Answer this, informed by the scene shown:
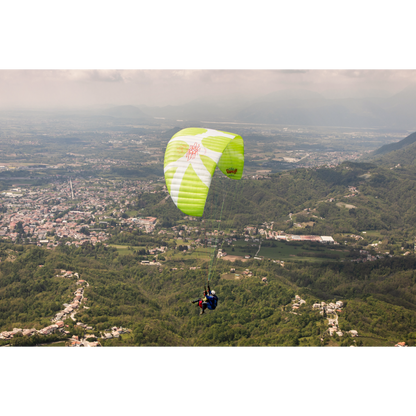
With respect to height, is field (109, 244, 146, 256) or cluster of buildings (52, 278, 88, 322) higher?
cluster of buildings (52, 278, 88, 322)

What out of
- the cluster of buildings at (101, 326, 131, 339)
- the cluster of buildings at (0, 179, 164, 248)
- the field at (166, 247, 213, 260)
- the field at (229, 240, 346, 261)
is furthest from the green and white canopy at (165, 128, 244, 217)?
the cluster of buildings at (0, 179, 164, 248)

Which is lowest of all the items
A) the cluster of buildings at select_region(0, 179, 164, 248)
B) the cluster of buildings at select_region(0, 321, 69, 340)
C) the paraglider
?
the cluster of buildings at select_region(0, 321, 69, 340)

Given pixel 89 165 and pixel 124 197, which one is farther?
pixel 89 165

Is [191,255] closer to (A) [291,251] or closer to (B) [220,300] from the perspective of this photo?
(B) [220,300]

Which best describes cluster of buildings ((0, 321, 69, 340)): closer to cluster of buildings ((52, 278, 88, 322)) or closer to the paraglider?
cluster of buildings ((52, 278, 88, 322))

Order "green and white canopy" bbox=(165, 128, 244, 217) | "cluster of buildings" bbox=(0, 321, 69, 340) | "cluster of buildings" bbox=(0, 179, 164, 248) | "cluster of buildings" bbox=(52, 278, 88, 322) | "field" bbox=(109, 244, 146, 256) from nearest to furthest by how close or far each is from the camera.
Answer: "green and white canopy" bbox=(165, 128, 244, 217) → "cluster of buildings" bbox=(0, 321, 69, 340) → "cluster of buildings" bbox=(52, 278, 88, 322) → "field" bbox=(109, 244, 146, 256) → "cluster of buildings" bbox=(0, 179, 164, 248)

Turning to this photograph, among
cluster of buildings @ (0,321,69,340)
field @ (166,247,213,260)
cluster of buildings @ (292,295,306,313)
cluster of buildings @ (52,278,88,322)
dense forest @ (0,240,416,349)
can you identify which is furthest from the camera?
field @ (166,247,213,260)

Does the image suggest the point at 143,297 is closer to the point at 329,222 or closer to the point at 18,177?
the point at 329,222

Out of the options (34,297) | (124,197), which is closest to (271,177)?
(124,197)
